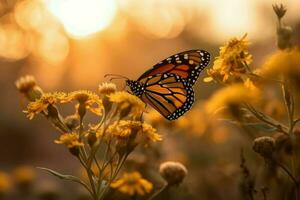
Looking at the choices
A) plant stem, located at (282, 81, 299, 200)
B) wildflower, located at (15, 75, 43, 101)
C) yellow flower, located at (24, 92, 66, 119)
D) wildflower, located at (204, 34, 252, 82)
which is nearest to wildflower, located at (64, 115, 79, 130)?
yellow flower, located at (24, 92, 66, 119)

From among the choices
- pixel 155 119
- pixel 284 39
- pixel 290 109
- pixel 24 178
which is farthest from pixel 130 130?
pixel 24 178

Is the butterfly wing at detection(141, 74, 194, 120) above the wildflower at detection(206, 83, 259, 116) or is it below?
above

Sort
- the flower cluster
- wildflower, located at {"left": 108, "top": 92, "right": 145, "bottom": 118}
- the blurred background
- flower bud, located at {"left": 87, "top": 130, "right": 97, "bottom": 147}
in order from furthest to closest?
1. the blurred background
2. wildflower, located at {"left": 108, "top": 92, "right": 145, "bottom": 118}
3. flower bud, located at {"left": 87, "top": 130, "right": 97, "bottom": 147}
4. the flower cluster

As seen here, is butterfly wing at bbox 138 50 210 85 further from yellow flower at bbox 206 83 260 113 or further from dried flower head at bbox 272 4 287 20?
dried flower head at bbox 272 4 287 20

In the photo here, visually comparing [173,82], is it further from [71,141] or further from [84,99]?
[71,141]

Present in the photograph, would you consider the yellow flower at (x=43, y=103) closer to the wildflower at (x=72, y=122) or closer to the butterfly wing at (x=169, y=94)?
the wildflower at (x=72, y=122)
